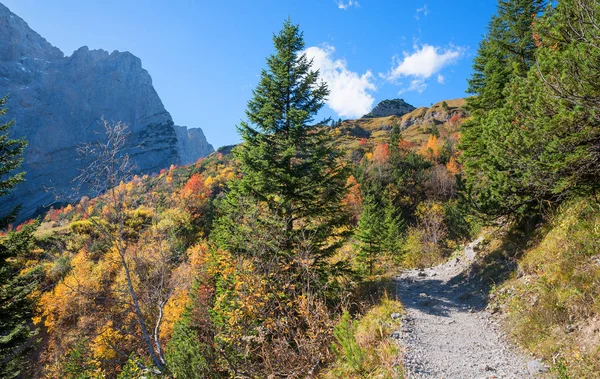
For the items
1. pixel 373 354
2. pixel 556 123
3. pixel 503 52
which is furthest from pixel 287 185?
pixel 503 52

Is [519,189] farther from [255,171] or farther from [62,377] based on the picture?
[62,377]

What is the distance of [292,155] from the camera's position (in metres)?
11.4

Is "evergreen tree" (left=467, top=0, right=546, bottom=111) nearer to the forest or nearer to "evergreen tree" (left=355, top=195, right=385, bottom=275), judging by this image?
the forest

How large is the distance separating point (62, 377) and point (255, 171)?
59.6ft

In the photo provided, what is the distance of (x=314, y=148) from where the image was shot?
12.2 meters

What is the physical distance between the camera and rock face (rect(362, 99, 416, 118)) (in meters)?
155

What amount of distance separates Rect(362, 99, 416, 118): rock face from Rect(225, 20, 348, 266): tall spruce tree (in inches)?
5853

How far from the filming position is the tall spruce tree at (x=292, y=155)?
1150cm

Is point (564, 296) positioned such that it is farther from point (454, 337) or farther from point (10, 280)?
point (10, 280)

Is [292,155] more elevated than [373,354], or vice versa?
[292,155]

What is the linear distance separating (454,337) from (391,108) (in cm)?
16586

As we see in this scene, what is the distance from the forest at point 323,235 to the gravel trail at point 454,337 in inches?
18.3

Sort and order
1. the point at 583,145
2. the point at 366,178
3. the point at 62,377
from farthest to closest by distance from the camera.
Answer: the point at 366,178, the point at 62,377, the point at 583,145

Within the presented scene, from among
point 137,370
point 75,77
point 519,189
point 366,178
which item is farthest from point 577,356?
point 75,77
